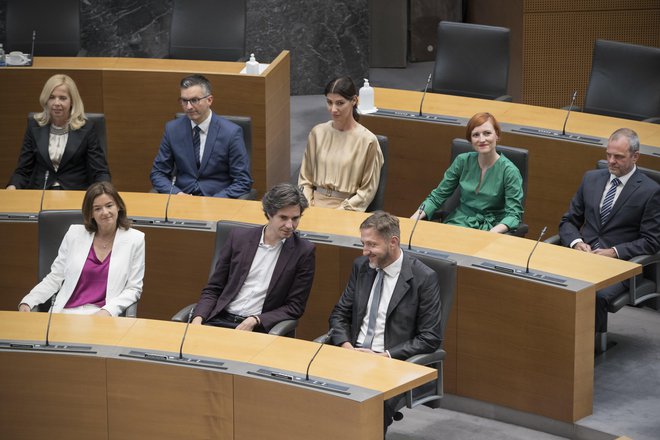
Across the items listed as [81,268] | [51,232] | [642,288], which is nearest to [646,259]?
[642,288]

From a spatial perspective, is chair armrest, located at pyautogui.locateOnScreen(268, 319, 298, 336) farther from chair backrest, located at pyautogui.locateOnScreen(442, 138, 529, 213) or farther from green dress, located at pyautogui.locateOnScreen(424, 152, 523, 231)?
chair backrest, located at pyautogui.locateOnScreen(442, 138, 529, 213)

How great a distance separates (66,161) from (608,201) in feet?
9.39

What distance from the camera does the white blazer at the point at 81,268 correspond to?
5.14m

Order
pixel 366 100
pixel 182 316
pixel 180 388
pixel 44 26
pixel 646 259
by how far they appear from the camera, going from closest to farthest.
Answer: pixel 180 388, pixel 182 316, pixel 646 259, pixel 366 100, pixel 44 26

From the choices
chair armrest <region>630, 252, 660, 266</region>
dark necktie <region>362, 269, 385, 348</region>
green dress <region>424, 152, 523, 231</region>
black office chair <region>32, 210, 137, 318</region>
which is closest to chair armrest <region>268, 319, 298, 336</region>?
dark necktie <region>362, 269, 385, 348</region>

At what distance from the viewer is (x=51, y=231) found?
5.25 metres

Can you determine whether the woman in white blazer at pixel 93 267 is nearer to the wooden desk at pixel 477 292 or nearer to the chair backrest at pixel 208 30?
the wooden desk at pixel 477 292

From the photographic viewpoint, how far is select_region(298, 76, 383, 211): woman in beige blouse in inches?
234

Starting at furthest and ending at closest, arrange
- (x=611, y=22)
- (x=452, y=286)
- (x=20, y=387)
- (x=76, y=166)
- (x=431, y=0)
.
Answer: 1. (x=431, y=0)
2. (x=611, y=22)
3. (x=76, y=166)
4. (x=452, y=286)
5. (x=20, y=387)

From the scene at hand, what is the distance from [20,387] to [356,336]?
1.32 m

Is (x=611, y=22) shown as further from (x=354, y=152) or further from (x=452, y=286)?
(x=452, y=286)

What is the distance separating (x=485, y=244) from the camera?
17.2 ft

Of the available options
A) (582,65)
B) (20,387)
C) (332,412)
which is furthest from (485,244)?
(582,65)

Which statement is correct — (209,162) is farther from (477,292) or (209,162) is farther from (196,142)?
(477,292)
